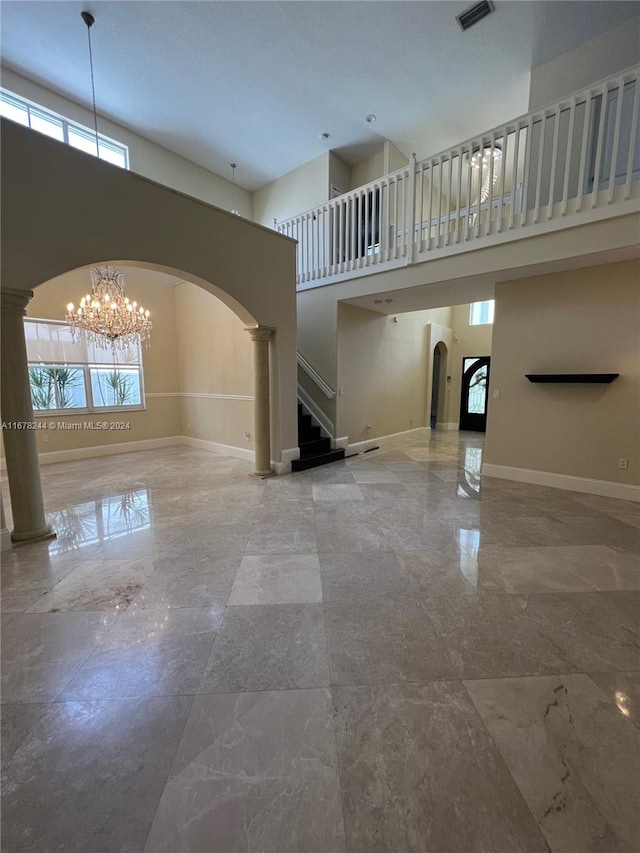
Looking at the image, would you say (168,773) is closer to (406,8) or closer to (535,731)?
(535,731)

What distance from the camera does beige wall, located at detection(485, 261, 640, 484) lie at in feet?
13.1

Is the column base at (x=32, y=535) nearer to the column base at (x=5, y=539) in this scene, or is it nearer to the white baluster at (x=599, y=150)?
the column base at (x=5, y=539)

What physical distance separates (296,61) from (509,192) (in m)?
3.36

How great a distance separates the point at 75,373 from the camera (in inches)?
233

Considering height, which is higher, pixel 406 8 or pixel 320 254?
pixel 406 8

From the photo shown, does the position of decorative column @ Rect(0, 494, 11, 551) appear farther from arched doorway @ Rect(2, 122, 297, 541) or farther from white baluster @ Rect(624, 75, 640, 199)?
white baluster @ Rect(624, 75, 640, 199)

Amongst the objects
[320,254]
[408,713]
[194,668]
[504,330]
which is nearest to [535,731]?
[408,713]

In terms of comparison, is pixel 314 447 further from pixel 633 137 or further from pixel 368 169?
pixel 368 169

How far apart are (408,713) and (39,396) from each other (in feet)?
21.7

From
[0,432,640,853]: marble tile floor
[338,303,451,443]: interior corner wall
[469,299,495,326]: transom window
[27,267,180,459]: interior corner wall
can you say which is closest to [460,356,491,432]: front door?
[469,299,495,326]: transom window

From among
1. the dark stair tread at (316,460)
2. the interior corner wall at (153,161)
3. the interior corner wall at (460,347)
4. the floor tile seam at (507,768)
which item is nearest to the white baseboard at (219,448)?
the dark stair tread at (316,460)

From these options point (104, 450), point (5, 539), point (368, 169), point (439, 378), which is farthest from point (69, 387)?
point (439, 378)

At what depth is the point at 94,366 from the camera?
20.1ft

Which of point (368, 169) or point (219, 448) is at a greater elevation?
point (368, 169)
